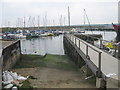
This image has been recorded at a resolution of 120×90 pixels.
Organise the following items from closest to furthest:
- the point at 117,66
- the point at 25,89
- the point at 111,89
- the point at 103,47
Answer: the point at 111,89, the point at 117,66, the point at 25,89, the point at 103,47

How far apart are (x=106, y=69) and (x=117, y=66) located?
42cm

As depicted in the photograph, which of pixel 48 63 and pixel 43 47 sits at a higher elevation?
pixel 48 63

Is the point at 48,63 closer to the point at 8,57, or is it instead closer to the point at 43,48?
the point at 8,57

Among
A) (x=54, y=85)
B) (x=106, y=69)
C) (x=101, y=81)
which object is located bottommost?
(x=54, y=85)

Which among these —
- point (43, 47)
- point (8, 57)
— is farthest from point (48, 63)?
point (43, 47)

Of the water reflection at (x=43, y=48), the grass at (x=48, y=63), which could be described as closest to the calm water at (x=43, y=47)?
the water reflection at (x=43, y=48)

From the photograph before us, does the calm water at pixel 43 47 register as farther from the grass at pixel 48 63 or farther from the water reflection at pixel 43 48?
the grass at pixel 48 63

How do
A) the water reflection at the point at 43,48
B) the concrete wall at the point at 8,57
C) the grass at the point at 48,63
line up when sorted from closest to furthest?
the concrete wall at the point at 8,57, the grass at the point at 48,63, the water reflection at the point at 43,48

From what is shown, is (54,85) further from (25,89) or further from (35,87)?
(25,89)

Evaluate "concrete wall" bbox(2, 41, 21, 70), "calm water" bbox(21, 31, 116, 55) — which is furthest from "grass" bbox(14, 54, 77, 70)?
"calm water" bbox(21, 31, 116, 55)

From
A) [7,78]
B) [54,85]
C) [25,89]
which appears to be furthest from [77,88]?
[7,78]

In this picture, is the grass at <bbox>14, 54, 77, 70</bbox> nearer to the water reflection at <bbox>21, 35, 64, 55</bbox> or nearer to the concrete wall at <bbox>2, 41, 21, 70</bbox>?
the concrete wall at <bbox>2, 41, 21, 70</bbox>

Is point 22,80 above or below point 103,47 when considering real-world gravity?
below

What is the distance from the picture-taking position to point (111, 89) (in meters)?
5.32
